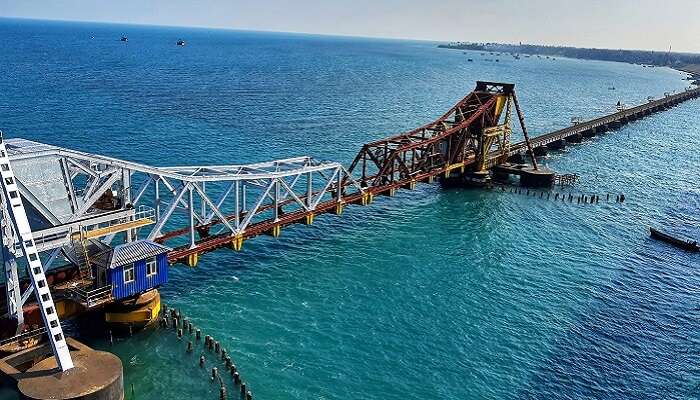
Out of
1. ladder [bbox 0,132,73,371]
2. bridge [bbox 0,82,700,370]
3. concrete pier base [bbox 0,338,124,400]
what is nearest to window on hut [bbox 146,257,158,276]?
bridge [bbox 0,82,700,370]

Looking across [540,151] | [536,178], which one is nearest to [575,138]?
[540,151]

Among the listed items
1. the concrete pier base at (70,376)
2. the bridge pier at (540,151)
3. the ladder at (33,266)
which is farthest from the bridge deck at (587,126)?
the ladder at (33,266)

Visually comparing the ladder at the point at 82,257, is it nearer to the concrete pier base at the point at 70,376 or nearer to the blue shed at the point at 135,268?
the blue shed at the point at 135,268

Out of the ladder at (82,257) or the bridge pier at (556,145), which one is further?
the bridge pier at (556,145)

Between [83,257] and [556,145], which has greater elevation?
[556,145]

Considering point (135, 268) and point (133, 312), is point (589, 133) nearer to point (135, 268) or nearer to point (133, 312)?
point (133, 312)

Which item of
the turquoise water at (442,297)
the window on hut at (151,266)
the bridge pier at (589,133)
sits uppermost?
the bridge pier at (589,133)

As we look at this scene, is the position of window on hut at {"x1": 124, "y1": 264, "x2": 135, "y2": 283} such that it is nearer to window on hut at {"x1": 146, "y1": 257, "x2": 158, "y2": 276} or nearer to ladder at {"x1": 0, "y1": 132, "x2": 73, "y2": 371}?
window on hut at {"x1": 146, "y1": 257, "x2": 158, "y2": 276}
